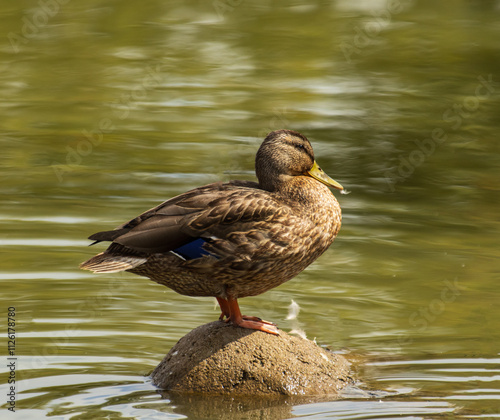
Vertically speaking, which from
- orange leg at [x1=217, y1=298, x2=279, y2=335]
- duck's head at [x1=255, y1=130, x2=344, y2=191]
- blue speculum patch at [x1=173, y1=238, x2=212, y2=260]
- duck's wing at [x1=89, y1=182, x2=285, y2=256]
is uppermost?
duck's head at [x1=255, y1=130, x2=344, y2=191]

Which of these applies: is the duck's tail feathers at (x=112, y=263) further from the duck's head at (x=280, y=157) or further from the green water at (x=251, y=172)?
the duck's head at (x=280, y=157)

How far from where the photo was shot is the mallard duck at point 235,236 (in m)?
6.04

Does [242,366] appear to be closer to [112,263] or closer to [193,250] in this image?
[193,250]

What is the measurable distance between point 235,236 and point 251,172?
18.9 ft

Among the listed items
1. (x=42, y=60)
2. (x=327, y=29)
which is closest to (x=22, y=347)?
(x=42, y=60)

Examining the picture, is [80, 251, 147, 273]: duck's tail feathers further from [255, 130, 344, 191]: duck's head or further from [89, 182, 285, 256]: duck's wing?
[255, 130, 344, 191]: duck's head

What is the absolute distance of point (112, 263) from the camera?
19.9ft

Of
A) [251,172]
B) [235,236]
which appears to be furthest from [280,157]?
[251,172]

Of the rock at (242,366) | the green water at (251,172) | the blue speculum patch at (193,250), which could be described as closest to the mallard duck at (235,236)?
the blue speculum patch at (193,250)

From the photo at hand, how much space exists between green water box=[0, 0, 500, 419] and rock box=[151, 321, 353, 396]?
13 cm

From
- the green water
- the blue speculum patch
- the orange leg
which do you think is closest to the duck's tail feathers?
the blue speculum patch

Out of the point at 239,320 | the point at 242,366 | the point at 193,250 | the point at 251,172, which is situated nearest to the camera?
the point at 193,250

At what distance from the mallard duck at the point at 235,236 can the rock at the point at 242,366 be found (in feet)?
0.42

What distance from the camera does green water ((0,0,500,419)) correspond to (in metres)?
6.67
